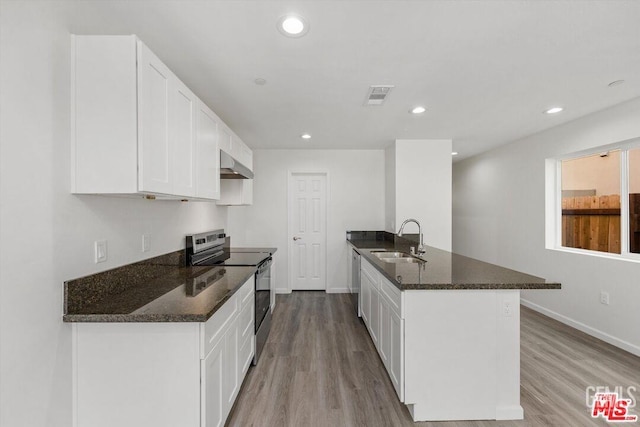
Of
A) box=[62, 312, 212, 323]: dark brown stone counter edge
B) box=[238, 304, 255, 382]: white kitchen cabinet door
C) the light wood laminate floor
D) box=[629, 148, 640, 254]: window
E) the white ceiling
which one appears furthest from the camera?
box=[629, 148, 640, 254]: window

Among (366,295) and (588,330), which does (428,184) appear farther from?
(588,330)

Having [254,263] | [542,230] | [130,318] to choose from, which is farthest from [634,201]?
[130,318]

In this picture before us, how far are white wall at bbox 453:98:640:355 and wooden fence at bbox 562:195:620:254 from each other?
21 cm

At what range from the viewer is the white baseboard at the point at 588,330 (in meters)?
2.68

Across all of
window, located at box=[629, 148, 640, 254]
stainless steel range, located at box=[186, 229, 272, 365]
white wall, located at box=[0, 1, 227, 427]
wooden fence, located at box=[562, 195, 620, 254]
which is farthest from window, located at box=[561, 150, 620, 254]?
white wall, located at box=[0, 1, 227, 427]

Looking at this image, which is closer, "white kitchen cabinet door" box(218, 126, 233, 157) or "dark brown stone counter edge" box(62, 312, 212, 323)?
"dark brown stone counter edge" box(62, 312, 212, 323)

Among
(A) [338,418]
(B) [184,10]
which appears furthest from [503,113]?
(A) [338,418]

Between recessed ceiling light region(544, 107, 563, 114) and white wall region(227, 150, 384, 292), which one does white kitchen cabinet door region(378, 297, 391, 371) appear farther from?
recessed ceiling light region(544, 107, 563, 114)

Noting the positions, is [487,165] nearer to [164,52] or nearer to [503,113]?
[503,113]

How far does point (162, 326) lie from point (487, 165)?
17.4 feet

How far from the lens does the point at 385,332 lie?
227 centimetres

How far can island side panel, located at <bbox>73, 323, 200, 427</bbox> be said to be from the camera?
1.31m

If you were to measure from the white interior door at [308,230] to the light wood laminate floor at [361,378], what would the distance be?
1.34m

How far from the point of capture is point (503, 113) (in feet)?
9.89
